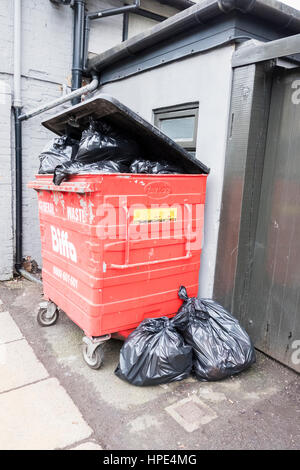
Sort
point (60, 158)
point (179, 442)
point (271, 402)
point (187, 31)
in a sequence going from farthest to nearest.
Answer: point (187, 31)
point (60, 158)
point (271, 402)
point (179, 442)

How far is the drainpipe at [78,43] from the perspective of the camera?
4562 millimetres

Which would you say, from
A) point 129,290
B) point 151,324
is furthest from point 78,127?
point 151,324

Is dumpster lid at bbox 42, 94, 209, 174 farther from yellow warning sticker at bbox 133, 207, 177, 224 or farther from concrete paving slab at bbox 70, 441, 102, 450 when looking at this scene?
concrete paving slab at bbox 70, 441, 102, 450

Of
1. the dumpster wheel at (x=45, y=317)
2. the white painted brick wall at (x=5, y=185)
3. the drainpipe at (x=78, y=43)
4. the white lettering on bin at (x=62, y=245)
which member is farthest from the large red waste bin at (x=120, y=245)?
the drainpipe at (x=78, y=43)

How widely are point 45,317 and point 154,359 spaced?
4.86 feet

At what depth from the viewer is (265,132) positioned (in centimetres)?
287

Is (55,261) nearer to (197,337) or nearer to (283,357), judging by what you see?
(197,337)

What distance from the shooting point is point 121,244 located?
254 cm

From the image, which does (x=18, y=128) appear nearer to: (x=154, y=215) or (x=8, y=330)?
(x=8, y=330)

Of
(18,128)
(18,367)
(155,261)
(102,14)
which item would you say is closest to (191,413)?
(155,261)

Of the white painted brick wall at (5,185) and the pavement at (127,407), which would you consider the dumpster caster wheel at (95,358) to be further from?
the white painted brick wall at (5,185)

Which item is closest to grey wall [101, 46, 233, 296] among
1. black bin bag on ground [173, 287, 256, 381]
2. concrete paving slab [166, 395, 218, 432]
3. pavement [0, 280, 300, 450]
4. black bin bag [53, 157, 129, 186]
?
black bin bag on ground [173, 287, 256, 381]

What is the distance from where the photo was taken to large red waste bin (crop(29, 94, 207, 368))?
2.46m

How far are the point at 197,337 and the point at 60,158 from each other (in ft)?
6.46
